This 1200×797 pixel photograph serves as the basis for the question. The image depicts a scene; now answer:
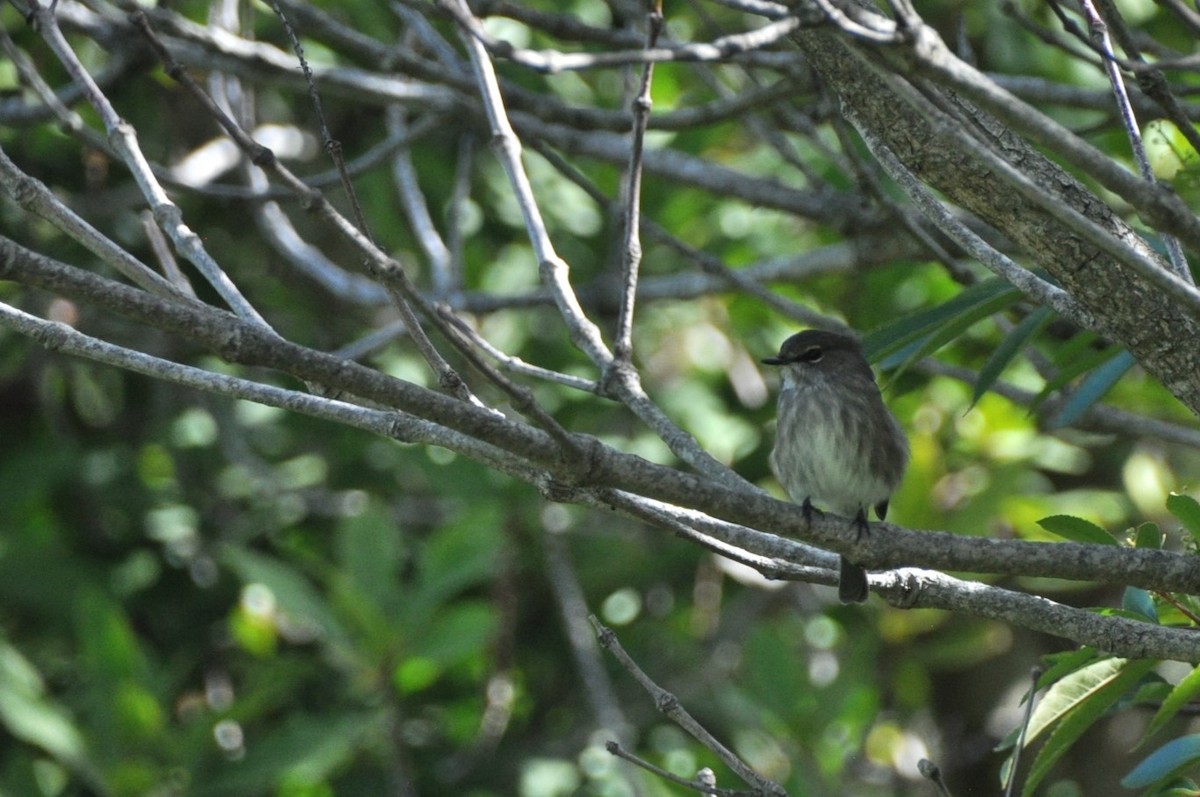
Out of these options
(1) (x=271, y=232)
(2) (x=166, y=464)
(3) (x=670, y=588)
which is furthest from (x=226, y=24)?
(3) (x=670, y=588)

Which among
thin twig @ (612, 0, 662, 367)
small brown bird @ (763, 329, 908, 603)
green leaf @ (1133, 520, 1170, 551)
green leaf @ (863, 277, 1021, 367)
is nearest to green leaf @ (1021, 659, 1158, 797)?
green leaf @ (1133, 520, 1170, 551)

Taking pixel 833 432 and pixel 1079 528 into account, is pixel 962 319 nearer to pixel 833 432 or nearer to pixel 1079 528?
pixel 1079 528

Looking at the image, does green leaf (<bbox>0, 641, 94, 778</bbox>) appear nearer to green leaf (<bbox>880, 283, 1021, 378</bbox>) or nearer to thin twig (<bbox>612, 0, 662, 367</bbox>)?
thin twig (<bbox>612, 0, 662, 367</bbox>)

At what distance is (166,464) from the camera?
260 inches

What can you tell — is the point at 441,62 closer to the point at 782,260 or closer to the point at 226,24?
the point at 226,24

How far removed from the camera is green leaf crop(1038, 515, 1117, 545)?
284cm

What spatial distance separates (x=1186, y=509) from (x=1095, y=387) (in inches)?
34.7

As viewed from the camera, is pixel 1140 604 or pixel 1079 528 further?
pixel 1140 604

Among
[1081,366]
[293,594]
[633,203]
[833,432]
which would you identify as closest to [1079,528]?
[1081,366]

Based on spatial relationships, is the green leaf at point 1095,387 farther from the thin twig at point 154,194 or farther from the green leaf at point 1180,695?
the thin twig at point 154,194

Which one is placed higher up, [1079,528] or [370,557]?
[1079,528]

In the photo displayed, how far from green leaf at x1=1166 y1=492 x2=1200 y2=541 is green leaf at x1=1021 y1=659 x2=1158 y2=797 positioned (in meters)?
0.29

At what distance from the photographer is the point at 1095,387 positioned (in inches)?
142

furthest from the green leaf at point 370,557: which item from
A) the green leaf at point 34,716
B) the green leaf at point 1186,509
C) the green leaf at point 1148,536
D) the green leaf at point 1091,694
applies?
the green leaf at point 1186,509
